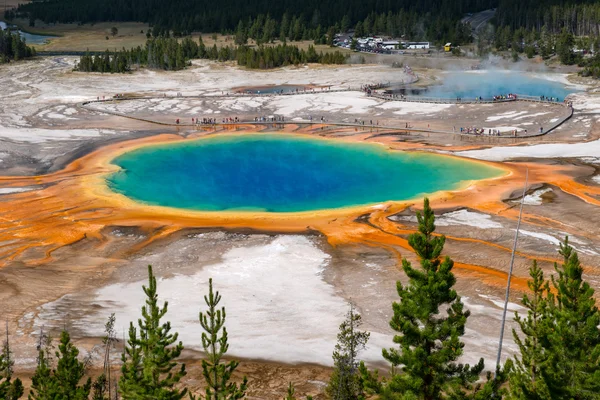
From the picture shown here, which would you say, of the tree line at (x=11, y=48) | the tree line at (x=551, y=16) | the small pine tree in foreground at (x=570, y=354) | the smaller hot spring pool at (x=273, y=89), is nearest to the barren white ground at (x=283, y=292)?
the small pine tree in foreground at (x=570, y=354)

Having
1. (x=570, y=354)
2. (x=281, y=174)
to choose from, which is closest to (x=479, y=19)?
(x=281, y=174)

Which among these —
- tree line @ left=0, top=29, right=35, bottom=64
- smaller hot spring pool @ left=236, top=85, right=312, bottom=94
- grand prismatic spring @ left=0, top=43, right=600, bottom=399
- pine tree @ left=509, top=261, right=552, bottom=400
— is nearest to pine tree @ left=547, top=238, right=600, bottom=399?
pine tree @ left=509, top=261, right=552, bottom=400

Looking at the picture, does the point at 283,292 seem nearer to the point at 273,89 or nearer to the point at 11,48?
the point at 273,89

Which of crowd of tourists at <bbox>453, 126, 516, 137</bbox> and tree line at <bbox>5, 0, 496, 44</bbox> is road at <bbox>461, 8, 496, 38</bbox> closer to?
tree line at <bbox>5, 0, 496, 44</bbox>

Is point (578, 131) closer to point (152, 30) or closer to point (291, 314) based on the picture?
point (291, 314)

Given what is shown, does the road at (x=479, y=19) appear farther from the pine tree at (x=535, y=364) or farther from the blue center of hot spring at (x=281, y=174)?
the pine tree at (x=535, y=364)

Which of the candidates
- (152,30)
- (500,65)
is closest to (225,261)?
(500,65)
